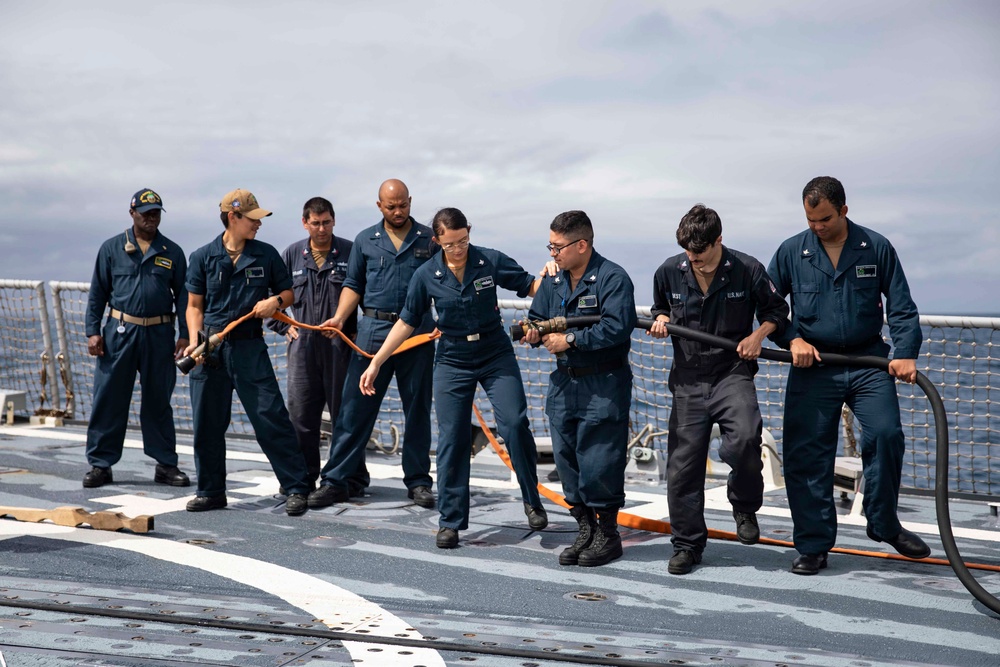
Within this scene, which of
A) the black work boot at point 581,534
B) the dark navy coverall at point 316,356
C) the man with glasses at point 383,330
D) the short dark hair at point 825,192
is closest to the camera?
the short dark hair at point 825,192

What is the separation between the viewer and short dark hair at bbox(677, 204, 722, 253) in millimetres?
4840

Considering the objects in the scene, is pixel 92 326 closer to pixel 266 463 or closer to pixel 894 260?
pixel 266 463

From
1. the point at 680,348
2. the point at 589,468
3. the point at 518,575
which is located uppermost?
the point at 680,348

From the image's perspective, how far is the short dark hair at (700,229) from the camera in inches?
191

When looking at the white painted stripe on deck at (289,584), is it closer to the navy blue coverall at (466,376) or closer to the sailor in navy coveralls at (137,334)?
the navy blue coverall at (466,376)

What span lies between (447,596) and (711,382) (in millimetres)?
1588

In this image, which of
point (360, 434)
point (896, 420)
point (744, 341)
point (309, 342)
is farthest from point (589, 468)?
point (309, 342)

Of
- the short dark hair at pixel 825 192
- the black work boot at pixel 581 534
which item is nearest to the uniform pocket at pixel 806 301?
the short dark hair at pixel 825 192

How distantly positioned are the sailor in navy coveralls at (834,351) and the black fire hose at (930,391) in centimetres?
9

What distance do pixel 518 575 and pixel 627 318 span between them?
1.32 m

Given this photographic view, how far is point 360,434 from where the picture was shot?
6582 millimetres

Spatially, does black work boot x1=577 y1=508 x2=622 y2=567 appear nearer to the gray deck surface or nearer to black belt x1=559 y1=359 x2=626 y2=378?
the gray deck surface

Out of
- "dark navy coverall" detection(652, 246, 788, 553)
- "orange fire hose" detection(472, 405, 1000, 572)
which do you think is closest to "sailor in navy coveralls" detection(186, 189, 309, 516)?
"orange fire hose" detection(472, 405, 1000, 572)

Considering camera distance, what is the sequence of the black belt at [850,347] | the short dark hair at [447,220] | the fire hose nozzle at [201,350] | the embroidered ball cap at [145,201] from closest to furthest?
the black belt at [850,347], the short dark hair at [447,220], the fire hose nozzle at [201,350], the embroidered ball cap at [145,201]
